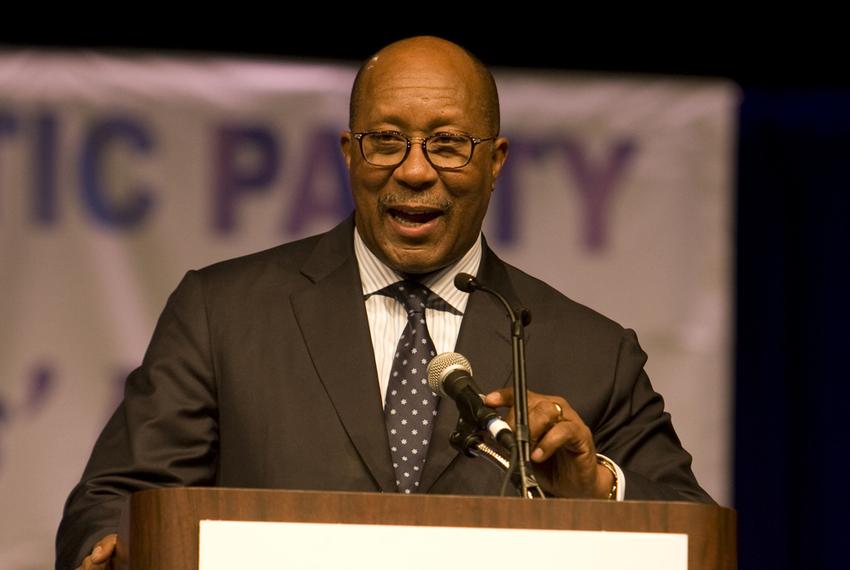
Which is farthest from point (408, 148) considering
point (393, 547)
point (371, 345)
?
point (393, 547)

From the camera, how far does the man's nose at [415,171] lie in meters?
2.75

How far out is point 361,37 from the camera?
4.20 meters

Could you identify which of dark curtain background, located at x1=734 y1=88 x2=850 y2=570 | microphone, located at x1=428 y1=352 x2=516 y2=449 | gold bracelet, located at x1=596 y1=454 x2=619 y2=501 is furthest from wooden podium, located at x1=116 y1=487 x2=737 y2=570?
dark curtain background, located at x1=734 y1=88 x2=850 y2=570

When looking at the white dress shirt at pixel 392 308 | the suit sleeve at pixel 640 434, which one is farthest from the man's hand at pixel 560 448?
the white dress shirt at pixel 392 308

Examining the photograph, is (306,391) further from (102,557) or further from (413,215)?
(102,557)

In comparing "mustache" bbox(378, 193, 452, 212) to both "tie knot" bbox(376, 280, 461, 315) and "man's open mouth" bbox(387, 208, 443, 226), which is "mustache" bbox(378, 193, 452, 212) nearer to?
"man's open mouth" bbox(387, 208, 443, 226)

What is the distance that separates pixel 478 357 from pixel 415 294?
0.19m

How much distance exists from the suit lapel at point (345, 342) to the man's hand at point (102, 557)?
587mm

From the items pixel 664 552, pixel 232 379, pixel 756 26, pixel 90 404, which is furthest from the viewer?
pixel 756 26

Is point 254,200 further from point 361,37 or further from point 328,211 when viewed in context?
point 361,37

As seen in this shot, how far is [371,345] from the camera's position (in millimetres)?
2734

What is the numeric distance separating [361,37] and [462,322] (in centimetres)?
162

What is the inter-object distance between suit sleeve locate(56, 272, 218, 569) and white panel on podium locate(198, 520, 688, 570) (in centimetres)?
70

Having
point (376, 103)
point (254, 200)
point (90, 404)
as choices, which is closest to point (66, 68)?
point (254, 200)
